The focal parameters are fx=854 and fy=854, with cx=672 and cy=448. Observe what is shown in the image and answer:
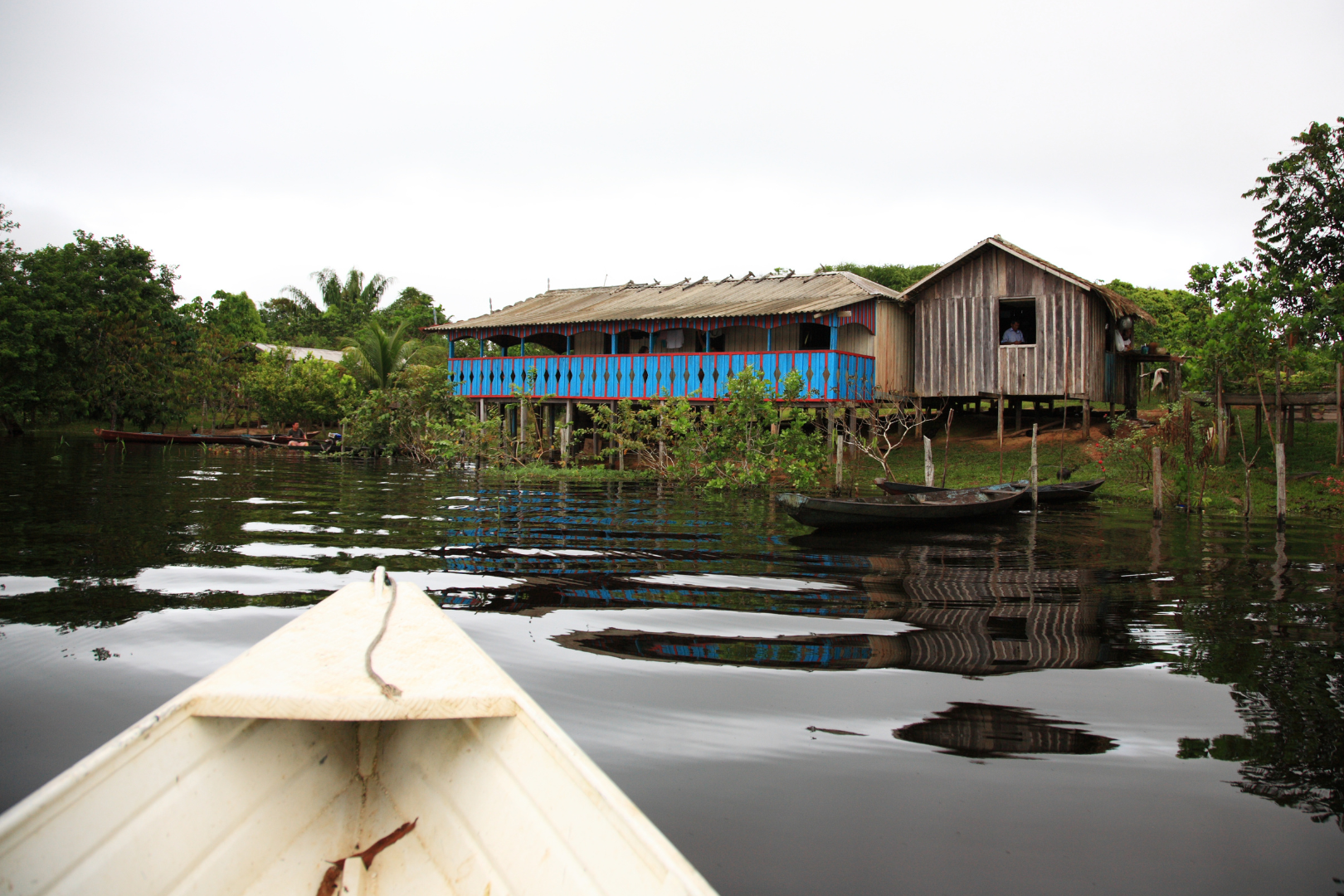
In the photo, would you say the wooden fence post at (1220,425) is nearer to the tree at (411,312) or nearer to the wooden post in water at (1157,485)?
the wooden post in water at (1157,485)

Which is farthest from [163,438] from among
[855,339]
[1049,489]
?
[1049,489]

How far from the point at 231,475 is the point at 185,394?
17.2 metres

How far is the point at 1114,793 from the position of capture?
325 centimetres

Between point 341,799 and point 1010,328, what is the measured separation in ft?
66.7

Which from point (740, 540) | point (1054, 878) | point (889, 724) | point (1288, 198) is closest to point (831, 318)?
Result: point (740, 540)

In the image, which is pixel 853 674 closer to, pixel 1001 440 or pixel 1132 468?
pixel 1001 440

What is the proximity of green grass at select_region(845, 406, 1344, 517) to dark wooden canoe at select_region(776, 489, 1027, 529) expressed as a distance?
3.94 meters

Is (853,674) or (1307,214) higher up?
(1307,214)

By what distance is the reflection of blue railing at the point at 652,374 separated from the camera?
61.4 ft

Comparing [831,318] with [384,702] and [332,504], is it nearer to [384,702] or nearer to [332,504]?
[332,504]

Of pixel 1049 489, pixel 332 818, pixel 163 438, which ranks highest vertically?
pixel 163 438

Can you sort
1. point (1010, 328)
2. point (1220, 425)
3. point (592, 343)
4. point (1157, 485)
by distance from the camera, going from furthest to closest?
1. point (592, 343)
2. point (1010, 328)
3. point (1220, 425)
4. point (1157, 485)

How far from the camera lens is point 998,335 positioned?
19.5 m

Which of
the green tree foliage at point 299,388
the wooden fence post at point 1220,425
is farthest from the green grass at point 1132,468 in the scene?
the green tree foliage at point 299,388
